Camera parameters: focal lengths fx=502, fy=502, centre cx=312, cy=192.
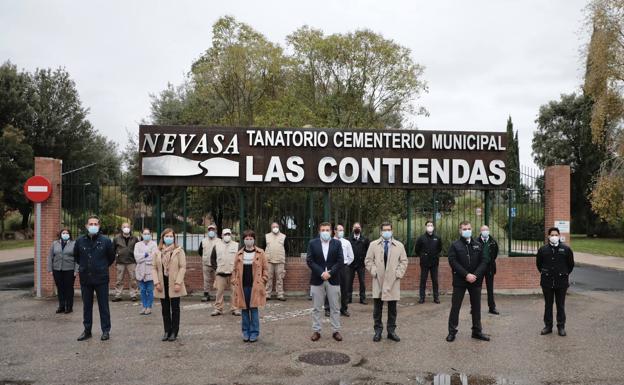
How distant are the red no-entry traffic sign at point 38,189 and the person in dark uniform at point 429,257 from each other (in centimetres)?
890

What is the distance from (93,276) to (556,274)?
7503 mm

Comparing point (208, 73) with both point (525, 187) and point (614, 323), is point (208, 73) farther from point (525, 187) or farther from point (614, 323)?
point (614, 323)

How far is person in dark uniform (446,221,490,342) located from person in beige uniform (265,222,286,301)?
462 cm

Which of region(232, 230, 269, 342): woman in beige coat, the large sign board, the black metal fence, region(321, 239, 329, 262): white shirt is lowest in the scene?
region(232, 230, 269, 342): woman in beige coat

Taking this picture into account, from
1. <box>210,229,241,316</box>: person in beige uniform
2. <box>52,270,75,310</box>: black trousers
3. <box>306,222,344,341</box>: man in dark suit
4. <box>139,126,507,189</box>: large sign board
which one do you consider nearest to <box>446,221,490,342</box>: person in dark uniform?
<box>306,222,344,341</box>: man in dark suit

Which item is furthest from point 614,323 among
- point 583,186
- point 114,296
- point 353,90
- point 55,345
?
point 583,186

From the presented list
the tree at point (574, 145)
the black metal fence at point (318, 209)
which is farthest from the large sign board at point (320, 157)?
the tree at point (574, 145)

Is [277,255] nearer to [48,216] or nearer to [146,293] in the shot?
[146,293]

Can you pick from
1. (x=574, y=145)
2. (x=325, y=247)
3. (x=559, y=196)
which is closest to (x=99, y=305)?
(x=325, y=247)

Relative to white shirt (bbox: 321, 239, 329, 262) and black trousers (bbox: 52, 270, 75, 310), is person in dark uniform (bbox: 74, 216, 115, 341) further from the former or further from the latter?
white shirt (bbox: 321, 239, 329, 262)

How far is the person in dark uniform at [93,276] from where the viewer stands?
7953mm

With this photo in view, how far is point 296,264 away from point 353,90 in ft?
60.9

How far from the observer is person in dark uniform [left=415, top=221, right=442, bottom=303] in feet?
37.3

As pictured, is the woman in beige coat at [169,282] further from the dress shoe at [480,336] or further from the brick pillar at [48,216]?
the brick pillar at [48,216]
